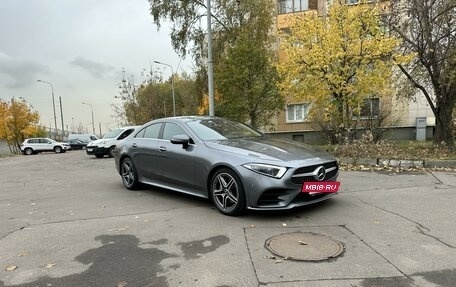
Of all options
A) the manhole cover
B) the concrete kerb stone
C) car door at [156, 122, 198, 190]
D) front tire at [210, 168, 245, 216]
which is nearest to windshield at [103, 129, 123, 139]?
car door at [156, 122, 198, 190]

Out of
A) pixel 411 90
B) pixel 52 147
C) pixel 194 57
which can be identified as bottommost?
pixel 52 147

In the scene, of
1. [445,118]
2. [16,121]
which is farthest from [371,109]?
[16,121]

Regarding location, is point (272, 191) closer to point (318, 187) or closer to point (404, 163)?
point (318, 187)

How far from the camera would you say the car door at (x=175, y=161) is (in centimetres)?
627

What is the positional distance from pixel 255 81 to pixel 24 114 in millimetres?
37854

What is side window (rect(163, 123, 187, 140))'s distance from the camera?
6.77 metres

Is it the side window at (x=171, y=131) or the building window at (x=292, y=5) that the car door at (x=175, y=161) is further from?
the building window at (x=292, y=5)

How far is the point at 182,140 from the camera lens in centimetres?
626

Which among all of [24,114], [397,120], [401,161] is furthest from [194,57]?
[24,114]

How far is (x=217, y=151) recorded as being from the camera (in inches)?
230

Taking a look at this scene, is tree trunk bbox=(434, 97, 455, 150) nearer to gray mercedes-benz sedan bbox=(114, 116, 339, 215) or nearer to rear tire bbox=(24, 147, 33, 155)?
gray mercedes-benz sedan bbox=(114, 116, 339, 215)

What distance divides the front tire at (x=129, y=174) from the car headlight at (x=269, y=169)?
11.1ft

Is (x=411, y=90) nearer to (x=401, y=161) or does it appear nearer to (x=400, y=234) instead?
(x=401, y=161)

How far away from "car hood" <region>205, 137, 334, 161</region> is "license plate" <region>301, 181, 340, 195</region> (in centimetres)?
38
